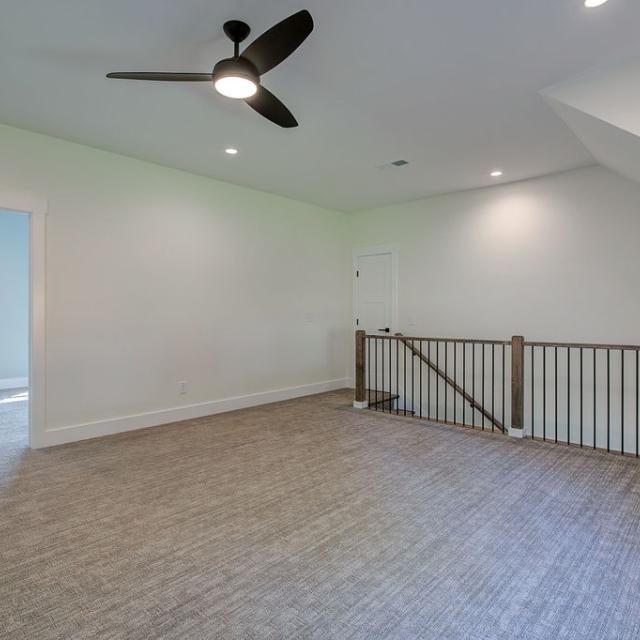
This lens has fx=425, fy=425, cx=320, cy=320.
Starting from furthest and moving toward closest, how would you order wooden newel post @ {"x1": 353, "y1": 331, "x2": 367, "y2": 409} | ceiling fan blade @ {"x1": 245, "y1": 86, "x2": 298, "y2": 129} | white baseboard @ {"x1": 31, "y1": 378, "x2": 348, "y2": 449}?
wooden newel post @ {"x1": 353, "y1": 331, "x2": 367, "y2": 409} → white baseboard @ {"x1": 31, "y1": 378, "x2": 348, "y2": 449} → ceiling fan blade @ {"x1": 245, "y1": 86, "x2": 298, "y2": 129}

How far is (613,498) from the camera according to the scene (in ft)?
9.46

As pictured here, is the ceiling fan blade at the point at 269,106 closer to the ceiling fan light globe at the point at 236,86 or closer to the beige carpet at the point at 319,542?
the ceiling fan light globe at the point at 236,86

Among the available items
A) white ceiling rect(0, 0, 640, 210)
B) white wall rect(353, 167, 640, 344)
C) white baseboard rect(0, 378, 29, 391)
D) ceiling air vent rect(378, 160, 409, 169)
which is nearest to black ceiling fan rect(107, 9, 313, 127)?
white ceiling rect(0, 0, 640, 210)

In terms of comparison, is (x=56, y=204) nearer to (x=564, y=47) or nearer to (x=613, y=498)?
(x=564, y=47)

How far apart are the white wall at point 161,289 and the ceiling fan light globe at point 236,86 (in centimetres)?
249

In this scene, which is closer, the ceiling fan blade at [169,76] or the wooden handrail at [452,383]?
the ceiling fan blade at [169,76]

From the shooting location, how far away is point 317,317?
6578 mm

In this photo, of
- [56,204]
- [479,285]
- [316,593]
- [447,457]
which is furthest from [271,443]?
[479,285]

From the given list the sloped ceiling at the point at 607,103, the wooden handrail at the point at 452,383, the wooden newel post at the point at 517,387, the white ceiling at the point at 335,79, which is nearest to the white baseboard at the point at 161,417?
the wooden handrail at the point at 452,383

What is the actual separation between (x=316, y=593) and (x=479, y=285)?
14.8 feet

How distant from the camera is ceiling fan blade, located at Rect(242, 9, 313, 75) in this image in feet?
6.43

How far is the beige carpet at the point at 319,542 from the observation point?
5.81ft

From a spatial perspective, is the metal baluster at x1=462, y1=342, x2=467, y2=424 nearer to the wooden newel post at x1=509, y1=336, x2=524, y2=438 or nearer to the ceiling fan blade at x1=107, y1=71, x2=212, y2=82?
the wooden newel post at x1=509, y1=336, x2=524, y2=438

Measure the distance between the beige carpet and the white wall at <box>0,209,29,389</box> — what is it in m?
3.85
